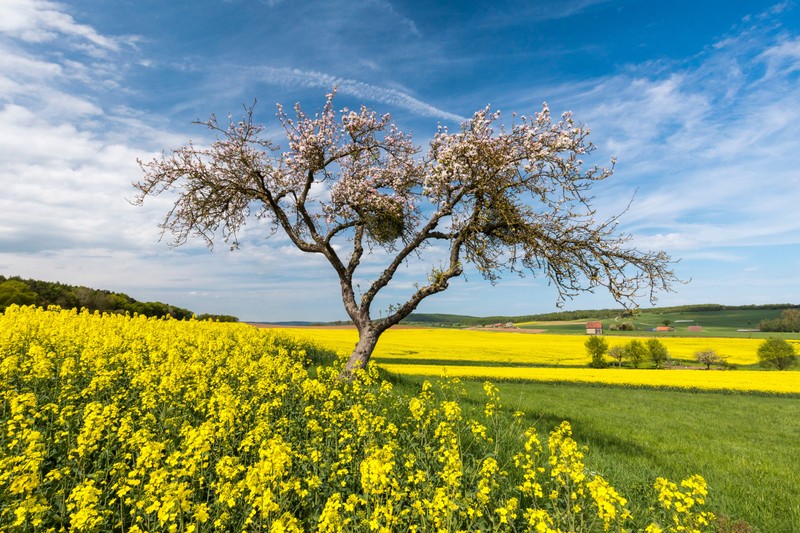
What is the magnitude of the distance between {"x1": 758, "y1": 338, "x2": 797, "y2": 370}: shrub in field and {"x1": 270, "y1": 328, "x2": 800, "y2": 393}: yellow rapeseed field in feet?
13.7

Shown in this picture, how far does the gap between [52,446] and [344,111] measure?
486 inches

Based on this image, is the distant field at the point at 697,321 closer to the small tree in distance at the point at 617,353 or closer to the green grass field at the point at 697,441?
the small tree in distance at the point at 617,353

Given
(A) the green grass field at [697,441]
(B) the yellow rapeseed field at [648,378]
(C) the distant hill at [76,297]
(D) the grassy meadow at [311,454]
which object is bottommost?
(B) the yellow rapeseed field at [648,378]

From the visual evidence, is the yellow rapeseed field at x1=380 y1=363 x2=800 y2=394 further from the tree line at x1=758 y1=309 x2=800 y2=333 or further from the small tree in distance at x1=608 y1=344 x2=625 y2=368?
the tree line at x1=758 y1=309 x2=800 y2=333

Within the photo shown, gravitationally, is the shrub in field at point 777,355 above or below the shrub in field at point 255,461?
below

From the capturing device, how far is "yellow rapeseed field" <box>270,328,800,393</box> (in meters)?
32.1

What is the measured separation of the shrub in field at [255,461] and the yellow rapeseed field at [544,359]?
12.5 m

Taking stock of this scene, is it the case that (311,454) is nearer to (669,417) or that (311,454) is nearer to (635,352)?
(669,417)

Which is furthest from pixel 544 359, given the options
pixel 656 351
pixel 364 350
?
pixel 364 350

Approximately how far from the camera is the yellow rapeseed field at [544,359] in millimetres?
32062

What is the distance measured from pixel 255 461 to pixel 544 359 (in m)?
47.1

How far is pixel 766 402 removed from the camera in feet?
85.5

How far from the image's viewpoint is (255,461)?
18.9ft

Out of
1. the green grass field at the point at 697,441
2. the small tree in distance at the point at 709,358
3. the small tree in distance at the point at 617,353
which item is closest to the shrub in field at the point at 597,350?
the small tree in distance at the point at 617,353
